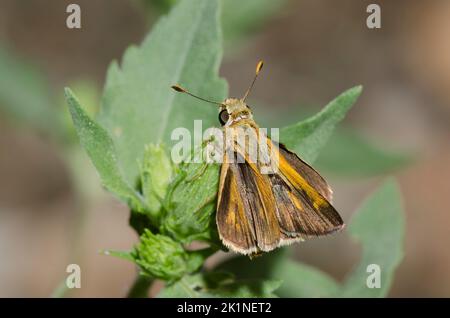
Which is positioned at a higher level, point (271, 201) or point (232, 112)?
point (232, 112)

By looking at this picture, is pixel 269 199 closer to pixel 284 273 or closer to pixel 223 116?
pixel 223 116

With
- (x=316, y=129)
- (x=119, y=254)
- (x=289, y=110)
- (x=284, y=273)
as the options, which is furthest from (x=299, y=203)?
(x=289, y=110)

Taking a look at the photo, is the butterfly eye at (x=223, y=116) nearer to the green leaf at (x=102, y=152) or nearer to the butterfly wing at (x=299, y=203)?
the butterfly wing at (x=299, y=203)

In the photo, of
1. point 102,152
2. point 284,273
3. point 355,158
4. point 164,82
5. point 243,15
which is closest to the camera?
point 102,152

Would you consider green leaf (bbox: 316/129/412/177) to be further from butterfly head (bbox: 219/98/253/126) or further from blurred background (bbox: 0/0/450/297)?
butterfly head (bbox: 219/98/253/126)

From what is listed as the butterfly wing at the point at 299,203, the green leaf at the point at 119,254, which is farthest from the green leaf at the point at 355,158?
the green leaf at the point at 119,254
